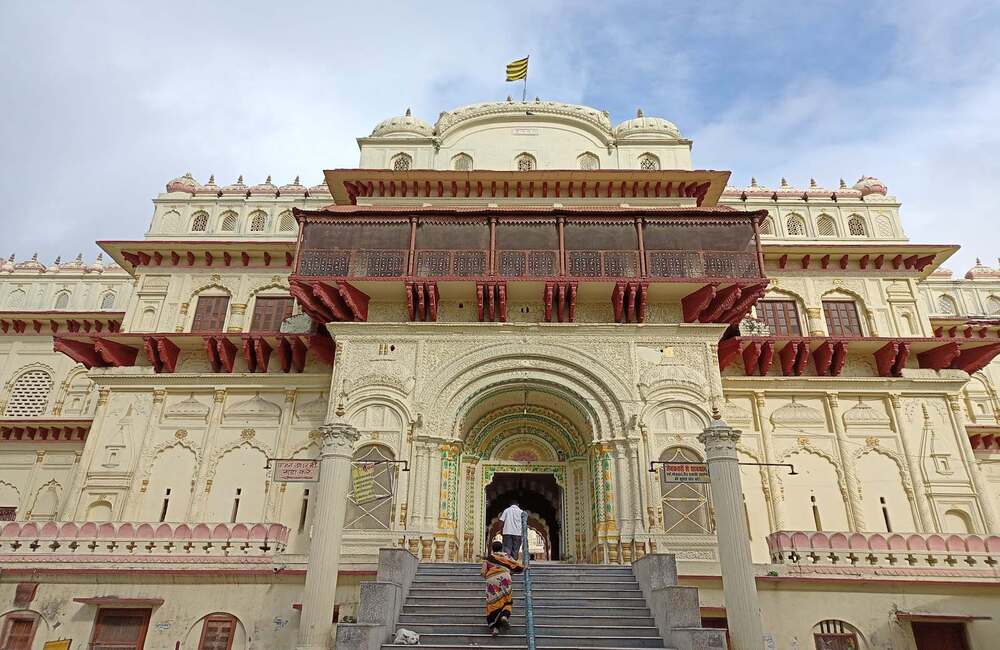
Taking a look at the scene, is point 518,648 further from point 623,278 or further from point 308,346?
point 308,346

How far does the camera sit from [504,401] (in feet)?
57.0

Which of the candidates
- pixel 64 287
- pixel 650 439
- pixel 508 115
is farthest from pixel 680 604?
pixel 64 287

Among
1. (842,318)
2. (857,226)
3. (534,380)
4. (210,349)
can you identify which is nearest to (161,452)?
(210,349)

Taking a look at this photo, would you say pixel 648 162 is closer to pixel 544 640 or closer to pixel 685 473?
pixel 685 473

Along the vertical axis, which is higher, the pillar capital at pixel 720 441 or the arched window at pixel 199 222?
the arched window at pixel 199 222

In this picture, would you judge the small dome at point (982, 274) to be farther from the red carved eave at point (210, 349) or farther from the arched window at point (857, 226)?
the red carved eave at point (210, 349)

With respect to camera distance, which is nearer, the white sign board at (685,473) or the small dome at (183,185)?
the white sign board at (685,473)

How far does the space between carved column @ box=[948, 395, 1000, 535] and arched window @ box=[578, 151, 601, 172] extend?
41.4 ft

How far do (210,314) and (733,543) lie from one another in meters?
17.0

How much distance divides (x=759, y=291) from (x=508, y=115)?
36.6 feet

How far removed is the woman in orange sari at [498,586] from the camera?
9.58 metres

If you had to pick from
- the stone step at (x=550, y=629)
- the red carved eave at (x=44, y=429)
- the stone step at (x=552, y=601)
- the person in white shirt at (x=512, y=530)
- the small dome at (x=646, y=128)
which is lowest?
the stone step at (x=550, y=629)

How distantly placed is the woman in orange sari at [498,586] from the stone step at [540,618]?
713mm

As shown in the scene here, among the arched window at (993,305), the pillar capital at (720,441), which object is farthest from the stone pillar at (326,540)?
the arched window at (993,305)
